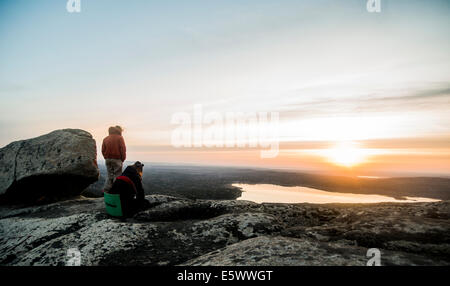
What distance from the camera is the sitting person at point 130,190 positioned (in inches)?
327

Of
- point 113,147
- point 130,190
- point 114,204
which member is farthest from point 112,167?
point 130,190

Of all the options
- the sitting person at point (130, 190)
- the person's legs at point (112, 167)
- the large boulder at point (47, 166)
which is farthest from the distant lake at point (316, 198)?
the sitting person at point (130, 190)

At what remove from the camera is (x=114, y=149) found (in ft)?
41.8

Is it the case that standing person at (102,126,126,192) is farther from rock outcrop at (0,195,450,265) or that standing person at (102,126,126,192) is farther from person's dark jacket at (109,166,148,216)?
person's dark jacket at (109,166,148,216)

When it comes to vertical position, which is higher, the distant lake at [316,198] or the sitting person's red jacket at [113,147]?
the sitting person's red jacket at [113,147]

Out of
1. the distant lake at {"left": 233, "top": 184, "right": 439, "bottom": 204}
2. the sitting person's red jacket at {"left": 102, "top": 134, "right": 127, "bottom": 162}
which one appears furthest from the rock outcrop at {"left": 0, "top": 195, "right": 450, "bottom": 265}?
the distant lake at {"left": 233, "top": 184, "right": 439, "bottom": 204}

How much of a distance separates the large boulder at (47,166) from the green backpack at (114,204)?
7.54 m

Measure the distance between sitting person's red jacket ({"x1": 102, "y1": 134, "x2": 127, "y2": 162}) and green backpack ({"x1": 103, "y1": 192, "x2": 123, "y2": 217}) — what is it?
475 cm

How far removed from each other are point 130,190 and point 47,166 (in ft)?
30.7

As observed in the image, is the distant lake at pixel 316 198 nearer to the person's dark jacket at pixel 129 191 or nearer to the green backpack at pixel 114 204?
the person's dark jacket at pixel 129 191

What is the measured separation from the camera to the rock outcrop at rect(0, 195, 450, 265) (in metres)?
4.69

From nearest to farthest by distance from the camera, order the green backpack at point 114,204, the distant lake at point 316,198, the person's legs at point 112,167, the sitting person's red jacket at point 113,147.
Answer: the green backpack at point 114,204 < the sitting person's red jacket at point 113,147 < the person's legs at point 112,167 < the distant lake at point 316,198

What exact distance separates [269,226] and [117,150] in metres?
9.77
